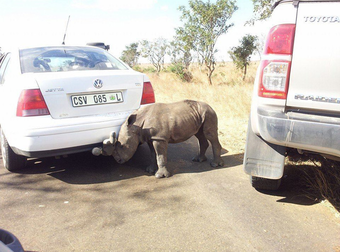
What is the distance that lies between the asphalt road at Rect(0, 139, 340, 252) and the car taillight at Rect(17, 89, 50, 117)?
39.1 inches

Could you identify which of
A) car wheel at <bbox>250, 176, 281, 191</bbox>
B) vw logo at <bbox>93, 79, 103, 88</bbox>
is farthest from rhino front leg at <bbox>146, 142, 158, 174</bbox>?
car wheel at <bbox>250, 176, 281, 191</bbox>

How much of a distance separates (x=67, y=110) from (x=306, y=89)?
2.73 meters

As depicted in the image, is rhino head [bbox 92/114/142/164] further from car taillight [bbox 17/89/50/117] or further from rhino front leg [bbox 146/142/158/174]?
car taillight [bbox 17/89/50/117]

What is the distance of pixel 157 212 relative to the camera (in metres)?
3.04

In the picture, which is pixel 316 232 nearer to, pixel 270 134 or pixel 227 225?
pixel 227 225

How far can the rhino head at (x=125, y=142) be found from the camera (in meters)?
3.84

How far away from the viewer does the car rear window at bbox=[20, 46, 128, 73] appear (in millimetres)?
3971

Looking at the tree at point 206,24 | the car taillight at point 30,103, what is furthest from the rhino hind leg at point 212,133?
the tree at point 206,24

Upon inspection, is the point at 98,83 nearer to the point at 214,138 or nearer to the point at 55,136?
the point at 55,136

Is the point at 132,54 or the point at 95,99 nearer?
the point at 95,99

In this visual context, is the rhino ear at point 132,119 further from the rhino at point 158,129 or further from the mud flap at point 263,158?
the mud flap at point 263,158

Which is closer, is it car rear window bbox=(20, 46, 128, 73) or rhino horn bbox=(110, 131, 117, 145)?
rhino horn bbox=(110, 131, 117, 145)

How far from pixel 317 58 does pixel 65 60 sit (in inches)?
135

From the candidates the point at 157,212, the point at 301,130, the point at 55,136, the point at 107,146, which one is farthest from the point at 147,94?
the point at 301,130
